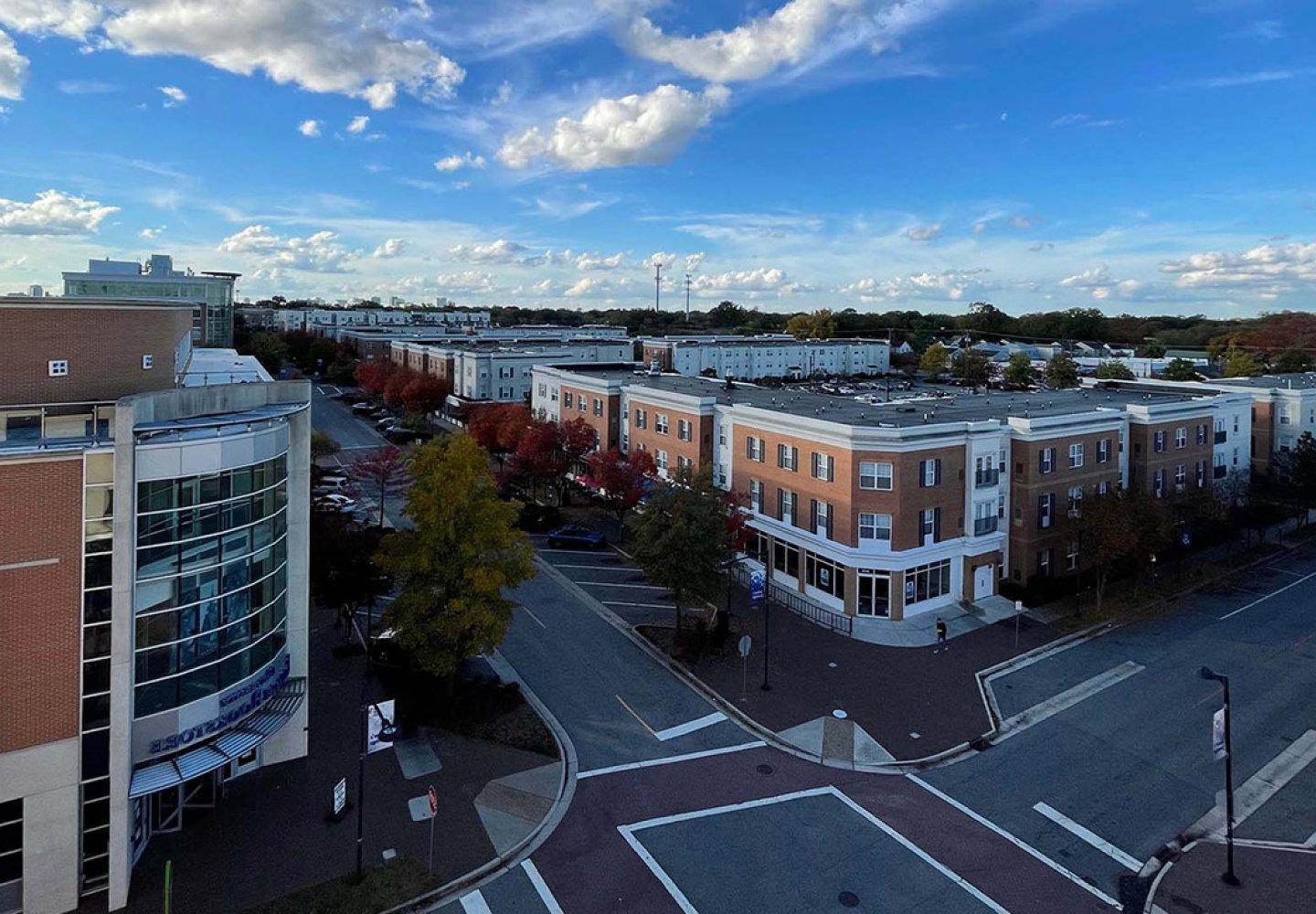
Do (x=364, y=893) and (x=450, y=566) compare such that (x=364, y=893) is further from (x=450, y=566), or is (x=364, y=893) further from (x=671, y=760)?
(x=450, y=566)

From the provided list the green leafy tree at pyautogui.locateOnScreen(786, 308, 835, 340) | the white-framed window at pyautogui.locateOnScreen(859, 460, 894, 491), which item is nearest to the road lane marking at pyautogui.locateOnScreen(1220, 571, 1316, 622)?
the white-framed window at pyautogui.locateOnScreen(859, 460, 894, 491)

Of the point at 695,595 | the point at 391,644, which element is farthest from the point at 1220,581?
the point at 391,644

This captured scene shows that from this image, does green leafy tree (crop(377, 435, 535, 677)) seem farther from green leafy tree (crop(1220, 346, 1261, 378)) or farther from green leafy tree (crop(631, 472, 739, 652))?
green leafy tree (crop(1220, 346, 1261, 378))

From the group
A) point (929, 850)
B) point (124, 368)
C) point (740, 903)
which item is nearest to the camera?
point (740, 903)

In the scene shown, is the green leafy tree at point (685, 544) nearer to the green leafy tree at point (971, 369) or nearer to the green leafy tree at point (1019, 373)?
the green leafy tree at point (1019, 373)

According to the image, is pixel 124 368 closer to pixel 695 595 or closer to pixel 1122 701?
pixel 695 595

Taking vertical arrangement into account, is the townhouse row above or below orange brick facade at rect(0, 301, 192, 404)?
below
